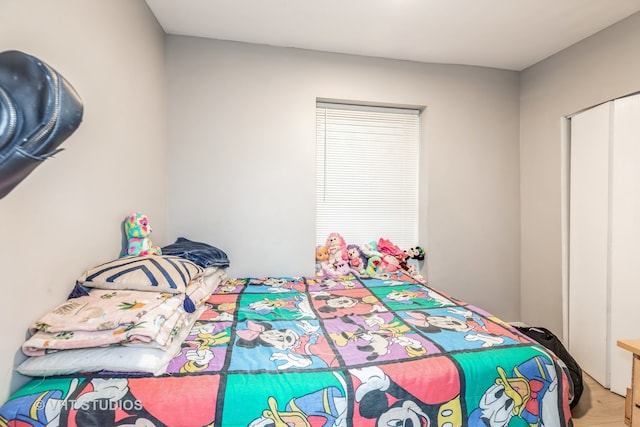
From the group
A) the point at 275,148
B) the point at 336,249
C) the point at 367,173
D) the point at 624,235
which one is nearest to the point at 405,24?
the point at 367,173

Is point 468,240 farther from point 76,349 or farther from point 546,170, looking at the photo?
point 76,349

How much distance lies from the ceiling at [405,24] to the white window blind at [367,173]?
572 millimetres

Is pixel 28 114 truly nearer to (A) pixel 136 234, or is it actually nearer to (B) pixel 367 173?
(A) pixel 136 234

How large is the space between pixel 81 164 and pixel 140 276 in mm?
567

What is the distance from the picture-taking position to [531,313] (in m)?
2.72

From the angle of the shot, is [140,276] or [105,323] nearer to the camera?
[105,323]

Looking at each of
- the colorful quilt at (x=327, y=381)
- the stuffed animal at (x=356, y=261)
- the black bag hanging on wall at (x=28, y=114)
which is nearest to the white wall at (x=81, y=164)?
the colorful quilt at (x=327, y=381)

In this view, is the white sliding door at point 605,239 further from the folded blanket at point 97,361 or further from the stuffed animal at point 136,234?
the stuffed animal at point 136,234

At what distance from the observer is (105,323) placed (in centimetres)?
101

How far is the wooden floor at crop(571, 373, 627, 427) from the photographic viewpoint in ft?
5.67

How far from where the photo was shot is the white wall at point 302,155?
2326 mm

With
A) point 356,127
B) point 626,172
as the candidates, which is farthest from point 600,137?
point 356,127

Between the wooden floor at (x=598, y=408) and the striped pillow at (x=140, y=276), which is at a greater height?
the striped pillow at (x=140, y=276)

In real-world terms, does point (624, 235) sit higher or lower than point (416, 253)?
higher
